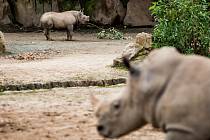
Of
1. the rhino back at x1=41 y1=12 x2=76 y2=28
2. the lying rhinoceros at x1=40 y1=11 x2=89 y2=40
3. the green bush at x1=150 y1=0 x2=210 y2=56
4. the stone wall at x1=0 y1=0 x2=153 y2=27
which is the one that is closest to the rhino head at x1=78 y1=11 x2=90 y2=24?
the lying rhinoceros at x1=40 y1=11 x2=89 y2=40

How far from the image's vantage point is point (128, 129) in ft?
12.4

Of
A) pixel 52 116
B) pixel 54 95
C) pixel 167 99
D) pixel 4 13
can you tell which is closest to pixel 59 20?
pixel 4 13

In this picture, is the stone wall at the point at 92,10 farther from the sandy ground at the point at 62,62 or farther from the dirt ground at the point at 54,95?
the dirt ground at the point at 54,95

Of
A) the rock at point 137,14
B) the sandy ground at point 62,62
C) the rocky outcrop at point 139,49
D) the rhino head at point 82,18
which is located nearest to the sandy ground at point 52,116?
the sandy ground at point 62,62

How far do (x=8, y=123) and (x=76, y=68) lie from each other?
5004 millimetres

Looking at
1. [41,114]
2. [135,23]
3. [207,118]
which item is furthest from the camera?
[135,23]

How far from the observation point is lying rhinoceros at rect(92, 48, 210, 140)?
11.3ft

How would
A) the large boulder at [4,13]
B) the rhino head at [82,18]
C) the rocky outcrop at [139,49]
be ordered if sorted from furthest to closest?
the large boulder at [4,13] < the rhino head at [82,18] < the rocky outcrop at [139,49]

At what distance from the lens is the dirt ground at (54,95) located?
6.07 meters

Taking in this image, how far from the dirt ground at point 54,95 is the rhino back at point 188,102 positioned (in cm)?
228

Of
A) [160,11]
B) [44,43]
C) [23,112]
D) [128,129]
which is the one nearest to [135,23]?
[44,43]

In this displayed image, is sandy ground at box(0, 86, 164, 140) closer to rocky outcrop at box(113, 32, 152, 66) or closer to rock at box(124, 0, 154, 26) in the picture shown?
rocky outcrop at box(113, 32, 152, 66)

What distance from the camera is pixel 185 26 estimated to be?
11.2 meters

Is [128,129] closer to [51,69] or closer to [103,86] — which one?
[103,86]
